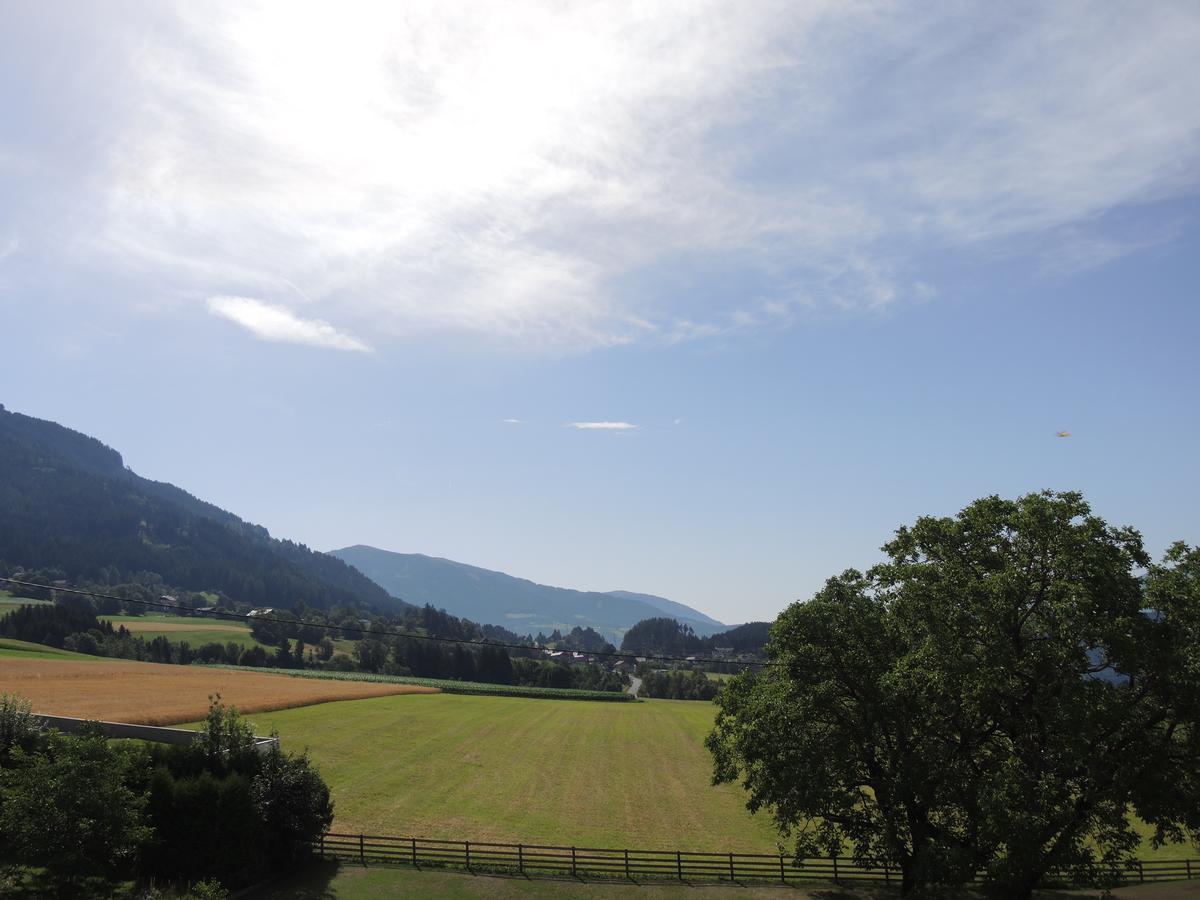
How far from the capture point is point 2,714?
114 feet

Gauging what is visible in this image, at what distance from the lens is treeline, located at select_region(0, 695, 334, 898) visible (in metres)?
27.1

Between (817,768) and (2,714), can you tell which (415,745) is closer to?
(2,714)

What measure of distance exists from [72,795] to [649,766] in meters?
Result: 51.6

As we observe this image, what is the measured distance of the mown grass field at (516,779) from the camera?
4484 cm

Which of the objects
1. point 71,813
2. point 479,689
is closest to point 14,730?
Result: point 71,813

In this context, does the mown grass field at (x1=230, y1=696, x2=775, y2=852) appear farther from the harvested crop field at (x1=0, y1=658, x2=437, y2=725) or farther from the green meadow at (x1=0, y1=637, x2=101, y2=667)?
the green meadow at (x1=0, y1=637, x2=101, y2=667)

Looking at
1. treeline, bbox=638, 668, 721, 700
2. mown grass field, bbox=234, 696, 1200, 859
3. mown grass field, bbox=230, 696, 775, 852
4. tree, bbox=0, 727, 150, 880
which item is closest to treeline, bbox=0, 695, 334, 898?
tree, bbox=0, 727, 150, 880

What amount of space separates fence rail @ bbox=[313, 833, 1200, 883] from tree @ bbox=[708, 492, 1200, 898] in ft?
22.1

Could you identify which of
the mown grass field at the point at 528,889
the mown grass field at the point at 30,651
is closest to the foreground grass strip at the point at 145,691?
the mown grass field at the point at 30,651

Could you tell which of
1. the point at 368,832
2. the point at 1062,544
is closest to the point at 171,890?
the point at 368,832

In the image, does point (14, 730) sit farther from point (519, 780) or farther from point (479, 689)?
point (479, 689)

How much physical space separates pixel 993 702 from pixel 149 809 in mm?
34054

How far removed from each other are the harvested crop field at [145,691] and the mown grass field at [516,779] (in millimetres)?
6299

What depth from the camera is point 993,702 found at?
2673cm
